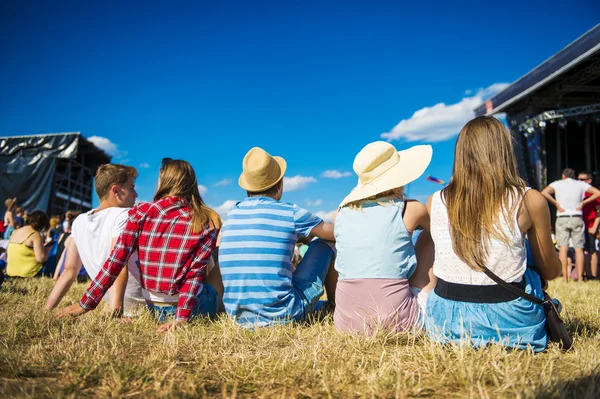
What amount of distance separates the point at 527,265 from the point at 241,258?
1656mm

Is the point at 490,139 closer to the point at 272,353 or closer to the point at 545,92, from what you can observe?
the point at 272,353

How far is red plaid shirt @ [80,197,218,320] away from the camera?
291 cm

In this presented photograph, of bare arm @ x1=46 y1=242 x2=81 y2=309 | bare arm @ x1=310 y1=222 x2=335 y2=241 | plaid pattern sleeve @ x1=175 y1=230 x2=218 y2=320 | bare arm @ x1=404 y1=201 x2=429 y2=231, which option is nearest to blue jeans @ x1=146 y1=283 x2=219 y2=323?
plaid pattern sleeve @ x1=175 y1=230 x2=218 y2=320

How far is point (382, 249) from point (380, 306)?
1.03 feet

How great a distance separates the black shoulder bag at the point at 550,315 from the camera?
2.03 m

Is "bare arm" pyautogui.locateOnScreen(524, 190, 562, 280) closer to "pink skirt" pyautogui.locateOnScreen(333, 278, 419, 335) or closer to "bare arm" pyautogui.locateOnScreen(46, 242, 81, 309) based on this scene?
"pink skirt" pyautogui.locateOnScreen(333, 278, 419, 335)

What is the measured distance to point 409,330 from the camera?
242cm

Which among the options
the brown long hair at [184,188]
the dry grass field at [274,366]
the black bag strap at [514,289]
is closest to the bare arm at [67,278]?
the dry grass field at [274,366]

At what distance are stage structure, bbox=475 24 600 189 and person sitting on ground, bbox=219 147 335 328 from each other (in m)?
9.24

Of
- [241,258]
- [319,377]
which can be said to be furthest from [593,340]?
[241,258]

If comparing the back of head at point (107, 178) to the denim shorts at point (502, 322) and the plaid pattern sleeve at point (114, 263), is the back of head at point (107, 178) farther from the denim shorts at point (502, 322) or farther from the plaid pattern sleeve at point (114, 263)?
the denim shorts at point (502, 322)

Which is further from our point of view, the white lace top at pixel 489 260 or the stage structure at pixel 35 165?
the stage structure at pixel 35 165

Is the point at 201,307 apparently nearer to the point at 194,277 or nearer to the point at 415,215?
the point at 194,277

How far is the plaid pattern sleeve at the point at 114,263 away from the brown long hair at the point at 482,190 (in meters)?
2.02
